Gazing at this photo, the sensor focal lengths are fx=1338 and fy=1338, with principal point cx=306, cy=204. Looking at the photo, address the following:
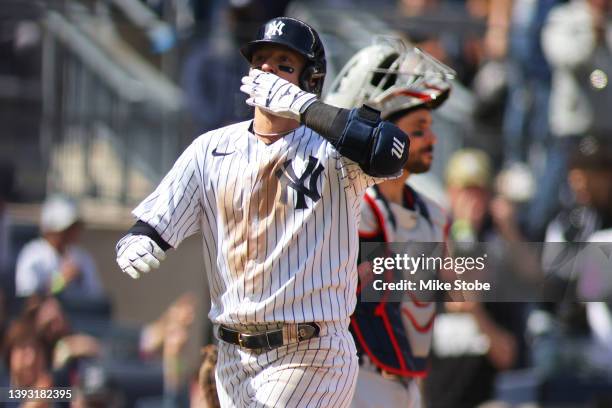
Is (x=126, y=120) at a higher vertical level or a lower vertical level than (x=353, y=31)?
lower

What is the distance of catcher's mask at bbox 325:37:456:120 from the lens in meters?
6.17

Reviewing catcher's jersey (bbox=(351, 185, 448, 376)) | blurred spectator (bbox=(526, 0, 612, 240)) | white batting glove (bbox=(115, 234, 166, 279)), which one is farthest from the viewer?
blurred spectator (bbox=(526, 0, 612, 240))

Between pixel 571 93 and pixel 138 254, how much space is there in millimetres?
5203

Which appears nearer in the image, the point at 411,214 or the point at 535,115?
the point at 411,214

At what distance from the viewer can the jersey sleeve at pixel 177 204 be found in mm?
4883

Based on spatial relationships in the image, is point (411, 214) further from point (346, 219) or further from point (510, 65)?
point (510, 65)

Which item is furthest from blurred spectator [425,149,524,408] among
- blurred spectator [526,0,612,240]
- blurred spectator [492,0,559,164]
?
blurred spectator [492,0,559,164]

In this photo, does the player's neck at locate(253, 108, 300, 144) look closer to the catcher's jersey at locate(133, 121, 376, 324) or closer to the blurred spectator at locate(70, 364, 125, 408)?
the catcher's jersey at locate(133, 121, 376, 324)

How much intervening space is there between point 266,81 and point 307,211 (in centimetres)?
48

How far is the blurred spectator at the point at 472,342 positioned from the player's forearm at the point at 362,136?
3.81 m

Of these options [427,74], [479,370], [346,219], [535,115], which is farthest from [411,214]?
[535,115]

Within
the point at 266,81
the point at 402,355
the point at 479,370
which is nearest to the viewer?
the point at 266,81

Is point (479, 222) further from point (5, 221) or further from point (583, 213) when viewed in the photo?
point (5, 221)

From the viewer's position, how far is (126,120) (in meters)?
9.25
